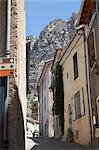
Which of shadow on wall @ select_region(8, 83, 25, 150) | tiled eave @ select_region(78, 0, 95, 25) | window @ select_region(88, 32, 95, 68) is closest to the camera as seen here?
shadow on wall @ select_region(8, 83, 25, 150)

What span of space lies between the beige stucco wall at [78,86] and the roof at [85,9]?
107 cm

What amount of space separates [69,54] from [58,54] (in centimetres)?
592

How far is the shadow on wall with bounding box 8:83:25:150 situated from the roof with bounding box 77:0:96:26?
33.7 feet

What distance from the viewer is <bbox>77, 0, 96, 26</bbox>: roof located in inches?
637

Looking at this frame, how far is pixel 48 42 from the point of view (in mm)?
74000

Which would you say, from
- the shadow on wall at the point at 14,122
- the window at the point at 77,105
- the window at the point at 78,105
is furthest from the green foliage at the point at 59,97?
the shadow on wall at the point at 14,122

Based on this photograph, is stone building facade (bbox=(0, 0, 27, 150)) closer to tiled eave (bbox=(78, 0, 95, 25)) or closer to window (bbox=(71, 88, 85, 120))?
tiled eave (bbox=(78, 0, 95, 25))

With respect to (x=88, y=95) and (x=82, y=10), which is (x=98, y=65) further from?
(x=82, y=10)

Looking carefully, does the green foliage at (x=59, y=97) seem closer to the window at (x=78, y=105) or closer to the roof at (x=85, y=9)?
the window at (x=78, y=105)

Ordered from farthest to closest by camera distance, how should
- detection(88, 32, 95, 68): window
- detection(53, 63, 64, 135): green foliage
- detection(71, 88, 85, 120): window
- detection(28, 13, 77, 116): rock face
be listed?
detection(28, 13, 77, 116): rock face < detection(53, 63, 64, 135): green foliage < detection(71, 88, 85, 120): window < detection(88, 32, 95, 68): window

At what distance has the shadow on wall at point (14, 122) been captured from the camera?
6.19 meters

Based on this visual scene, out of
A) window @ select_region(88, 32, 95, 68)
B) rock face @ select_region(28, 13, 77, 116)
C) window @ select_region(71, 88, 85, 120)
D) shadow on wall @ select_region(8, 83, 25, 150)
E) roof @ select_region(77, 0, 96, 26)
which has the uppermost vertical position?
rock face @ select_region(28, 13, 77, 116)

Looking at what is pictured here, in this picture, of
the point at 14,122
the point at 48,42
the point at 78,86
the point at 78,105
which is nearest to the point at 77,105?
the point at 78,105

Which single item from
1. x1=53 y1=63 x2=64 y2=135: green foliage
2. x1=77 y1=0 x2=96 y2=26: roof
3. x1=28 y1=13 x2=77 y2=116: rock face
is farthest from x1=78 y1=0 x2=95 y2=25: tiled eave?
x1=28 y1=13 x2=77 y2=116: rock face
